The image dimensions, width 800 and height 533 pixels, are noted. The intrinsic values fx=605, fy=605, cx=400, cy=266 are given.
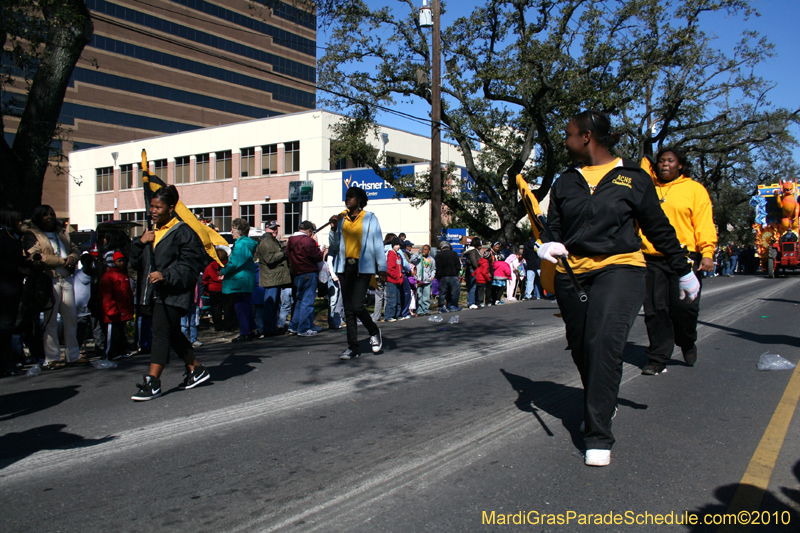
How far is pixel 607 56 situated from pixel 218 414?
2001 cm

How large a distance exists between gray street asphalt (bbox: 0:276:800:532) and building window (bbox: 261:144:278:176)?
38.9 m

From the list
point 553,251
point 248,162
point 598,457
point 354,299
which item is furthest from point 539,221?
point 248,162

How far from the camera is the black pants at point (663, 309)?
586cm

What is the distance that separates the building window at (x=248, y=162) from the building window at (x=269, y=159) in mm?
888

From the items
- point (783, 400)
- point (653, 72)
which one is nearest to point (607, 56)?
point (653, 72)

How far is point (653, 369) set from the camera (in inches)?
233

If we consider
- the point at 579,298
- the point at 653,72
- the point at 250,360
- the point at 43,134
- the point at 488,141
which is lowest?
the point at 250,360

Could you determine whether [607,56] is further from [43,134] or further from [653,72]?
[43,134]

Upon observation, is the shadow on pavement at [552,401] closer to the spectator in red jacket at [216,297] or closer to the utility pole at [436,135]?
the spectator in red jacket at [216,297]

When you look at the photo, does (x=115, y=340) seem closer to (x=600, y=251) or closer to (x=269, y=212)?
(x=600, y=251)

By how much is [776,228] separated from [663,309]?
88.7 ft

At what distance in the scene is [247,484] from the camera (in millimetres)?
3281

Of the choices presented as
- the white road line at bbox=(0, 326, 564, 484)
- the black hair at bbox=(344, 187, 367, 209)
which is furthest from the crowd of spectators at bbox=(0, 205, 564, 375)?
the white road line at bbox=(0, 326, 564, 484)

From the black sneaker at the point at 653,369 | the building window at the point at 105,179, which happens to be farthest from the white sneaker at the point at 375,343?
the building window at the point at 105,179
